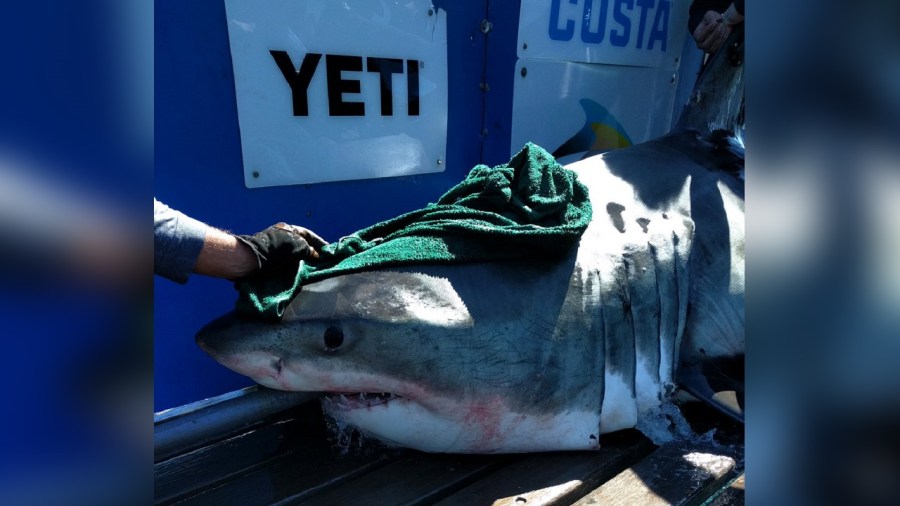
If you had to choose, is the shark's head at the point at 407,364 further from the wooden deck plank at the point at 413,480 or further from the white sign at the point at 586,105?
the white sign at the point at 586,105

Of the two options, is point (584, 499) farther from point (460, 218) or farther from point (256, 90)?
point (256, 90)

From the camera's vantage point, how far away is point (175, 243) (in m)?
1.45

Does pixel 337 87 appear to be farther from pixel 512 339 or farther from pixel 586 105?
pixel 586 105

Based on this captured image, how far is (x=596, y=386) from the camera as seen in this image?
1.71 meters

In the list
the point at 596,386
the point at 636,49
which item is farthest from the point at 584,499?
the point at 636,49

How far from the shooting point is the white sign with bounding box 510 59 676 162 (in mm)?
3045

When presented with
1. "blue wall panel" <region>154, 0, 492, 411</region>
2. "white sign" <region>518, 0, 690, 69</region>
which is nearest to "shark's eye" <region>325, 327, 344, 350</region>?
"blue wall panel" <region>154, 0, 492, 411</region>

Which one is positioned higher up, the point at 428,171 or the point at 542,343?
the point at 428,171

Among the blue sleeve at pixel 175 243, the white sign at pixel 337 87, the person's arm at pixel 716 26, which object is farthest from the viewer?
the person's arm at pixel 716 26

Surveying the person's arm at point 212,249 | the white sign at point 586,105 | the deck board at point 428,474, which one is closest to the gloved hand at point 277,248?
the person's arm at point 212,249

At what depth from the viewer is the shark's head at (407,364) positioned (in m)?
1.47

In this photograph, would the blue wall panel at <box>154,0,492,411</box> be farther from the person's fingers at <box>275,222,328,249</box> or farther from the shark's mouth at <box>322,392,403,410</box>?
the shark's mouth at <box>322,392,403,410</box>
